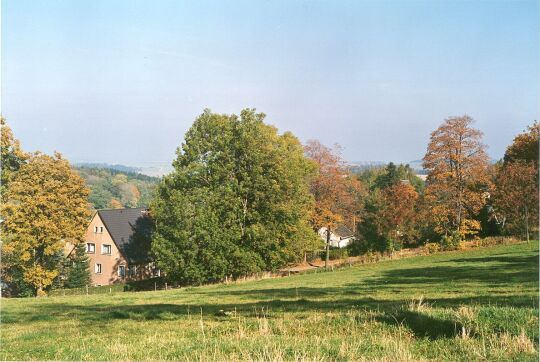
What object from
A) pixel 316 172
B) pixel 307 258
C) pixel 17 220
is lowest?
pixel 307 258

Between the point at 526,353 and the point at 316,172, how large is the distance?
135 feet

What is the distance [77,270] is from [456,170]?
38.7 metres

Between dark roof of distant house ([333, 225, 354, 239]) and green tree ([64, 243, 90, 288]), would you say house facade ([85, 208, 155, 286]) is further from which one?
dark roof of distant house ([333, 225, 354, 239])

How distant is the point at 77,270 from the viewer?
155ft

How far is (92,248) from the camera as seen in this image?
5556 cm

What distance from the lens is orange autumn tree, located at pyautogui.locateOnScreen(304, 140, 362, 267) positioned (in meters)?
47.4

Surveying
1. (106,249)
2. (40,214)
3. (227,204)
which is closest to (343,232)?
(106,249)

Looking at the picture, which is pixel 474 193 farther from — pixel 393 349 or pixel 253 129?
pixel 393 349

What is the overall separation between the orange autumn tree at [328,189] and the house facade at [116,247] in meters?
21.3

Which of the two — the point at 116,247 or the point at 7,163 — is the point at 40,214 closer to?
the point at 7,163

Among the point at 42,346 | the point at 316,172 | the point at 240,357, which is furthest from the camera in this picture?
the point at 316,172

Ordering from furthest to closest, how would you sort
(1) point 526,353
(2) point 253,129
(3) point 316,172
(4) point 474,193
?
(3) point 316,172
(4) point 474,193
(2) point 253,129
(1) point 526,353

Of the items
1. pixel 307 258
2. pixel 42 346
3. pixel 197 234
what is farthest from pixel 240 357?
pixel 307 258

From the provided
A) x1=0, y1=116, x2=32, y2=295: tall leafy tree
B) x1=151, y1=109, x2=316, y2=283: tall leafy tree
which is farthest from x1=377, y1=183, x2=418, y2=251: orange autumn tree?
x1=0, y1=116, x2=32, y2=295: tall leafy tree
